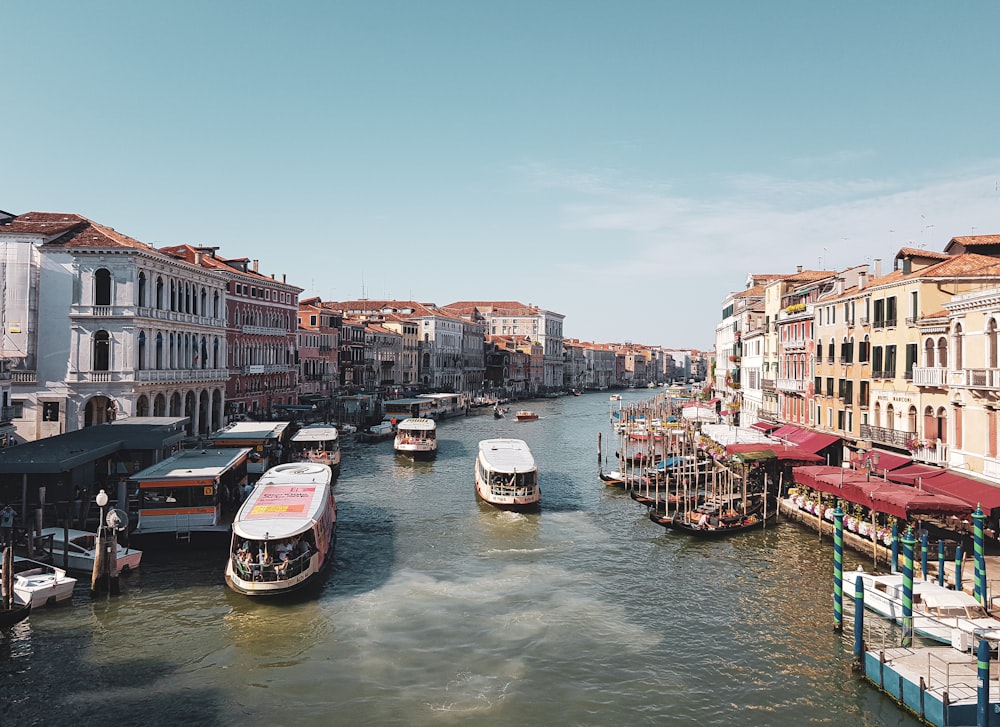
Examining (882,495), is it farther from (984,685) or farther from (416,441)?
(416,441)

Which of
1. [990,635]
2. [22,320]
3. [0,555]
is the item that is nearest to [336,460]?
[22,320]

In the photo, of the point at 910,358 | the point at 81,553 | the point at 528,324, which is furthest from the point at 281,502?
the point at 528,324

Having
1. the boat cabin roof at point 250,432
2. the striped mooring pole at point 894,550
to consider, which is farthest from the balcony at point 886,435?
the boat cabin roof at point 250,432

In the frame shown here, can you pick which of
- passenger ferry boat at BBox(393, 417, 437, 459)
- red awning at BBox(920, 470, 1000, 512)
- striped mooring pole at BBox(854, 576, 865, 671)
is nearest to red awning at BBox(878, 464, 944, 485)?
red awning at BBox(920, 470, 1000, 512)

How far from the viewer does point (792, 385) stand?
36.9m

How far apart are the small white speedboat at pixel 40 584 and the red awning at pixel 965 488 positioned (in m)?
21.7

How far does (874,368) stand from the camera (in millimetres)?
28047

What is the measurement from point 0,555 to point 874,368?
28437 millimetres

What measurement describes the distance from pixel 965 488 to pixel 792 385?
56.5 ft

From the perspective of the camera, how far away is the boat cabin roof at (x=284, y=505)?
1825cm

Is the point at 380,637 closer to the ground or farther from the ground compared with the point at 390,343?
closer to the ground

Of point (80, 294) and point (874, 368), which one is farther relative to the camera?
point (80, 294)

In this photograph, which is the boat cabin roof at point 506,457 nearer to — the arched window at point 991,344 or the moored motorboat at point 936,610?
the moored motorboat at point 936,610

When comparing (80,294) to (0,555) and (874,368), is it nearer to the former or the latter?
(0,555)
